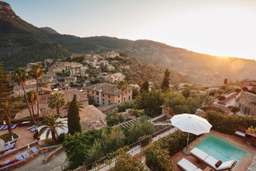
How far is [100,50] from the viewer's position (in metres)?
122

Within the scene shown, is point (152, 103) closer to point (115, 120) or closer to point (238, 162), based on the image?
point (115, 120)

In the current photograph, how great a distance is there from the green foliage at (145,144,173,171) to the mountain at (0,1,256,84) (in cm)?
7851

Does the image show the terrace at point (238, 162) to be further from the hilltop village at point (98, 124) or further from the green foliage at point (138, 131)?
the green foliage at point (138, 131)


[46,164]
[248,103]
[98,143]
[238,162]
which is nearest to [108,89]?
[46,164]

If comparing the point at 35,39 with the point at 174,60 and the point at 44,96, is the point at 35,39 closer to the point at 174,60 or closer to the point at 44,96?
the point at 44,96

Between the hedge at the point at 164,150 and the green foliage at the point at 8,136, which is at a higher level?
the hedge at the point at 164,150

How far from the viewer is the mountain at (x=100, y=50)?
284 feet

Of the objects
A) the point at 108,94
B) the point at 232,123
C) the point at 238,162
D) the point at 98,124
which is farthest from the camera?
the point at 108,94

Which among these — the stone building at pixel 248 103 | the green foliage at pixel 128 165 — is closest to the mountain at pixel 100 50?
the stone building at pixel 248 103

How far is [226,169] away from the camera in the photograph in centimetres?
855

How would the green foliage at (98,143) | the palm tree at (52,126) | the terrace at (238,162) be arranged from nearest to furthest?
the terrace at (238,162), the green foliage at (98,143), the palm tree at (52,126)

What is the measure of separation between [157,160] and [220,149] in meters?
5.90

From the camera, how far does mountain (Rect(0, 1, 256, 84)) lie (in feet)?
284

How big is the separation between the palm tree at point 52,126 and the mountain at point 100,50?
63.1 m
